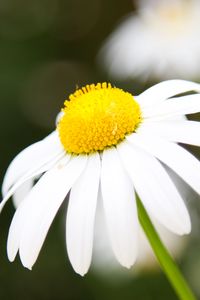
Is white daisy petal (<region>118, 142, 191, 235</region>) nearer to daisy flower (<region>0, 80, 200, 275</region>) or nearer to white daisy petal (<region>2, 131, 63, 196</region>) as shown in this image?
daisy flower (<region>0, 80, 200, 275</region>)

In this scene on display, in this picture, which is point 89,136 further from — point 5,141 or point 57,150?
point 5,141

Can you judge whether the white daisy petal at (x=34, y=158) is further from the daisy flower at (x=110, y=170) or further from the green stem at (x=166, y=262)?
the green stem at (x=166, y=262)

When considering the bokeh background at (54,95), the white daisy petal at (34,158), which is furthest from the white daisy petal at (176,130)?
the bokeh background at (54,95)

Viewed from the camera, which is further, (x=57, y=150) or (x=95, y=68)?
(x=95, y=68)

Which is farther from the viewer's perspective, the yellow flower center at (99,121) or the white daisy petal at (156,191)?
the yellow flower center at (99,121)

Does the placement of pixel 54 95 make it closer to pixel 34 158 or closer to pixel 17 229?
pixel 34 158

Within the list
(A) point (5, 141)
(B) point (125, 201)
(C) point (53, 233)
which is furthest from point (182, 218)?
(A) point (5, 141)
